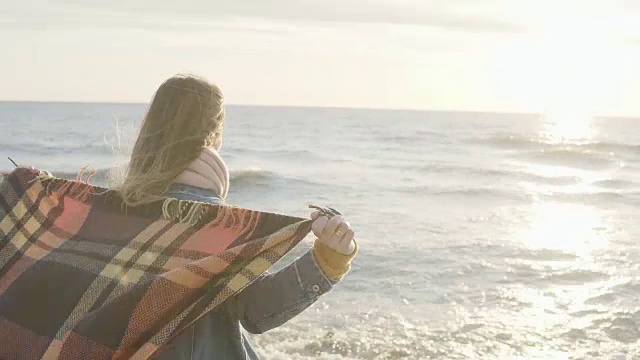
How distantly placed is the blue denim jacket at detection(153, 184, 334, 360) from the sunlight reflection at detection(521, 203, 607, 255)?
8357mm

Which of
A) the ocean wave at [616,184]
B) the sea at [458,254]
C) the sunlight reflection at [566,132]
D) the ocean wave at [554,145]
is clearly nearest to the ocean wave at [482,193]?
the sea at [458,254]

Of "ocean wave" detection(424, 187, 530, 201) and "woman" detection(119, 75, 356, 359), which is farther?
"ocean wave" detection(424, 187, 530, 201)

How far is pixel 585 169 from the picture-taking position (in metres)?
27.2

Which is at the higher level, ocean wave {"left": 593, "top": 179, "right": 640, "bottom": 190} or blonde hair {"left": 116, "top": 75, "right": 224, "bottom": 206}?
ocean wave {"left": 593, "top": 179, "right": 640, "bottom": 190}

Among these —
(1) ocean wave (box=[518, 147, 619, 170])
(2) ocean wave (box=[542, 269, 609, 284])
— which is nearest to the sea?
(2) ocean wave (box=[542, 269, 609, 284])

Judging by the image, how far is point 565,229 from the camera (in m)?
12.5

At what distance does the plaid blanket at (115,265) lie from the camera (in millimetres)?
2428

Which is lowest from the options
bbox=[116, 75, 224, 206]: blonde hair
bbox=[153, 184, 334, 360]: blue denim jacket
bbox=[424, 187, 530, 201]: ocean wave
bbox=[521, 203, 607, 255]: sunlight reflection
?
bbox=[153, 184, 334, 360]: blue denim jacket

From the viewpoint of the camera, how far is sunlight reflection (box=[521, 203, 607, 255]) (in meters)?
10.7

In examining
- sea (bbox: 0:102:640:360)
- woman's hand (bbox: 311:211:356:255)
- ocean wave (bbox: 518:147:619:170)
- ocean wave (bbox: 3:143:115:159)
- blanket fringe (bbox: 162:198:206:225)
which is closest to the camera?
woman's hand (bbox: 311:211:356:255)

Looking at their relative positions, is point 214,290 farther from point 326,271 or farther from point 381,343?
point 381,343

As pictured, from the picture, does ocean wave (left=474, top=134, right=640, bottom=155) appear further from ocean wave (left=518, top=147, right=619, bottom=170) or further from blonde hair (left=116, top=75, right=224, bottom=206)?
blonde hair (left=116, top=75, right=224, bottom=206)

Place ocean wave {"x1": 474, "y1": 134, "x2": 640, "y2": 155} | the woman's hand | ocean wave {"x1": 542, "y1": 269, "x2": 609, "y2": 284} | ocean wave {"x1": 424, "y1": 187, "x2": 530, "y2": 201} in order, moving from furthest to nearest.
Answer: ocean wave {"x1": 474, "y1": 134, "x2": 640, "y2": 155} → ocean wave {"x1": 424, "y1": 187, "x2": 530, "y2": 201} → ocean wave {"x1": 542, "y1": 269, "x2": 609, "y2": 284} → the woman's hand

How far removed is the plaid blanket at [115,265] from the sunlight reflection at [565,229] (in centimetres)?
835
